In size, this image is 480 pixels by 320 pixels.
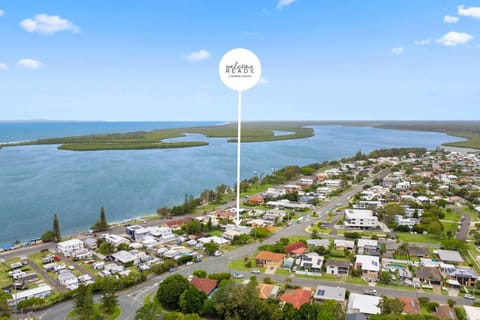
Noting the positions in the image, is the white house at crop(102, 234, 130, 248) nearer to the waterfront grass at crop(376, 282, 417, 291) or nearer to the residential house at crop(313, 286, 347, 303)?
the residential house at crop(313, 286, 347, 303)

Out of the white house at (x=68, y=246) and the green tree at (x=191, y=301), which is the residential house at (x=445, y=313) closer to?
the green tree at (x=191, y=301)

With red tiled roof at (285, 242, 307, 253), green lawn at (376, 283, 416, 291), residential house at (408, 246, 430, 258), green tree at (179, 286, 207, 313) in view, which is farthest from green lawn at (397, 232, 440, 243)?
green tree at (179, 286, 207, 313)

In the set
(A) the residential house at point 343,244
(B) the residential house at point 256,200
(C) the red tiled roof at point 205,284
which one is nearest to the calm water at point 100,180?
(B) the residential house at point 256,200

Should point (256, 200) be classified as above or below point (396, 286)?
above

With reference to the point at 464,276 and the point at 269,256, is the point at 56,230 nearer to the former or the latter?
the point at 269,256

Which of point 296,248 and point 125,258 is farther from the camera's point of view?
point 296,248

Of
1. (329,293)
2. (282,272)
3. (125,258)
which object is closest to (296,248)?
(282,272)

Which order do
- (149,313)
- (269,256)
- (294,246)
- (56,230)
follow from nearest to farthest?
(149,313) < (269,256) < (294,246) < (56,230)
